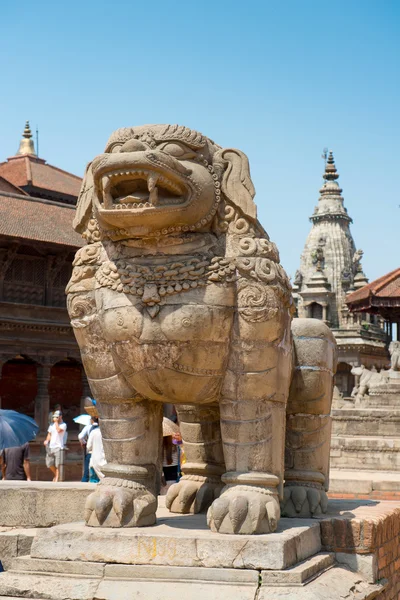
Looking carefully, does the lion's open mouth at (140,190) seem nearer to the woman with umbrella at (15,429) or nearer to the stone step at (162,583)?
the stone step at (162,583)

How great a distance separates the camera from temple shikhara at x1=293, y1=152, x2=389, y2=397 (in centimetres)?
5225

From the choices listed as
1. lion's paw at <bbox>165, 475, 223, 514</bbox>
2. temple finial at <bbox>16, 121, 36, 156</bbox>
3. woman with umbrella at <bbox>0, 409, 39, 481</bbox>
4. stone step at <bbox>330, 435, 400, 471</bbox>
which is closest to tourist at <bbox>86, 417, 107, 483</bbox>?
woman with umbrella at <bbox>0, 409, 39, 481</bbox>

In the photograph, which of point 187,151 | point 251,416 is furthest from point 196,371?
point 187,151

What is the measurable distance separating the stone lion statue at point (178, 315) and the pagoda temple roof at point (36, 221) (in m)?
19.1

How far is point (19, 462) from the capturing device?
10227 millimetres

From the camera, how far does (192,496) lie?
17.7 feet

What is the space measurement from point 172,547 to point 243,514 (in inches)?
15.0

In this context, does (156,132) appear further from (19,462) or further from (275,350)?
(19,462)

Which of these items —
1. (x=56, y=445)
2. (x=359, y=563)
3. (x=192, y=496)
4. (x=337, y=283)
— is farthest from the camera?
(x=337, y=283)

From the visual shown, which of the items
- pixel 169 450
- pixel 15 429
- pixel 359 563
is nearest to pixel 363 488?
pixel 169 450

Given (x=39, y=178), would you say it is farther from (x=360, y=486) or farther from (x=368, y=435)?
(x=360, y=486)

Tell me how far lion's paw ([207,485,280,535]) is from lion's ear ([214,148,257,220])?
1369mm

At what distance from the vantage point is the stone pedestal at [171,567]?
13.0 feet

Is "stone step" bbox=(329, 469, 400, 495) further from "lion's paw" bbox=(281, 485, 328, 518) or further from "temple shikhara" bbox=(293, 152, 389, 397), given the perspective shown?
"temple shikhara" bbox=(293, 152, 389, 397)
